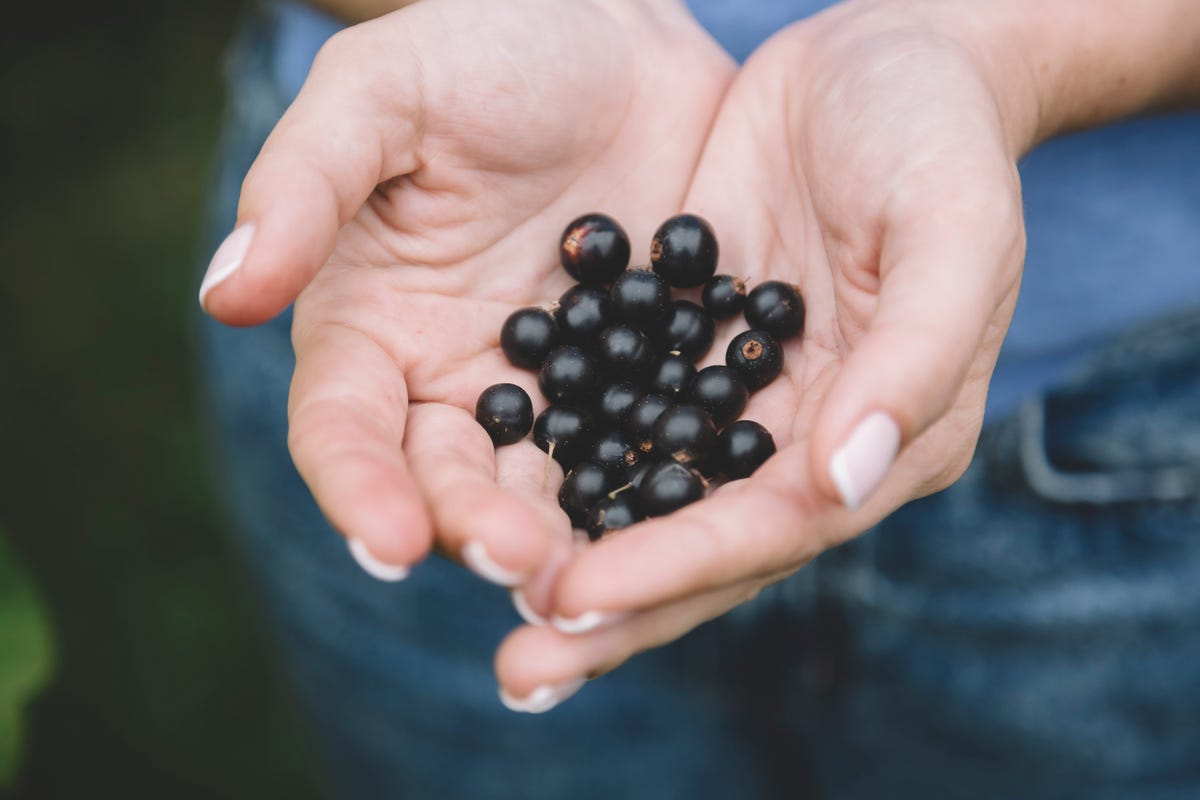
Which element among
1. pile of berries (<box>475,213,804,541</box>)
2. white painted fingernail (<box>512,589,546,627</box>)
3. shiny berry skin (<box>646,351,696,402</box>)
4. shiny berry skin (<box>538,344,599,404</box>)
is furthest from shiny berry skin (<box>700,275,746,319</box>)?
white painted fingernail (<box>512,589,546,627</box>)

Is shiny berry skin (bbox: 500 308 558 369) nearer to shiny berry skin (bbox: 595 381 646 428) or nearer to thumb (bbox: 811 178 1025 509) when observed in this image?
shiny berry skin (bbox: 595 381 646 428)

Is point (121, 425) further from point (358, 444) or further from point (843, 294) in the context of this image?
Answer: point (843, 294)

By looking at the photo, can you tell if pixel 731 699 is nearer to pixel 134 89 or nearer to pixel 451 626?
pixel 451 626

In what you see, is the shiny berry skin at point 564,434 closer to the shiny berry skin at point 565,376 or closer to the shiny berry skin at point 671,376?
the shiny berry skin at point 565,376

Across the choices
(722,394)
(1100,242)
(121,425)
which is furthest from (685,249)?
(121,425)

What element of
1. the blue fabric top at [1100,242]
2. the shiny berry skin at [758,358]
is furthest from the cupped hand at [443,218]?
the blue fabric top at [1100,242]

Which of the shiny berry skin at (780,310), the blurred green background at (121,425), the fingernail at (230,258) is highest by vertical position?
the fingernail at (230,258)

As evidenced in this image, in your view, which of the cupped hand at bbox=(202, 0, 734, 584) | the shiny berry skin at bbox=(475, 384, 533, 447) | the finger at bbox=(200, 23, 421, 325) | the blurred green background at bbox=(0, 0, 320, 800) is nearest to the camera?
the cupped hand at bbox=(202, 0, 734, 584)
